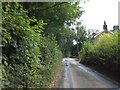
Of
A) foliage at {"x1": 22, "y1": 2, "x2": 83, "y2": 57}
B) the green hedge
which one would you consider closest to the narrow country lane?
foliage at {"x1": 22, "y1": 2, "x2": 83, "y2": 57}

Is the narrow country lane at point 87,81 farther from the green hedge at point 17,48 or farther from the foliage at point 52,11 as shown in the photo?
the green hedge at point 17,48

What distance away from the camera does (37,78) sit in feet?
31.9

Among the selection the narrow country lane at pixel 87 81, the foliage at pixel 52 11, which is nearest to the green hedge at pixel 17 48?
the foliage at pixel 52 11

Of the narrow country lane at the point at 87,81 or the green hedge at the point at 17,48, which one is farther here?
the narrow country lane at the point at 87,81

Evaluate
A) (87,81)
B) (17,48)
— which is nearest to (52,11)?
(87,81)

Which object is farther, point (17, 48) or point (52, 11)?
point (52, 11)

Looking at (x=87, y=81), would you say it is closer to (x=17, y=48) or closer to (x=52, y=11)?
(x=52, y=11)

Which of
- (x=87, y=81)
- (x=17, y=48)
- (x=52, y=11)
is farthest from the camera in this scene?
(x=87, y=81)

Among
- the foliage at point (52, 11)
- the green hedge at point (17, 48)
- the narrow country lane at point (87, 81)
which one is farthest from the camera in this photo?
the narrow country lane at point (87, 81)

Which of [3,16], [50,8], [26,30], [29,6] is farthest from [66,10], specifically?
[3,16]

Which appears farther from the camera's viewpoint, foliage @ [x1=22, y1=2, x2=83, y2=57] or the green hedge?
foliage @ [x1=22, y1=2, x2=83, y2=57]

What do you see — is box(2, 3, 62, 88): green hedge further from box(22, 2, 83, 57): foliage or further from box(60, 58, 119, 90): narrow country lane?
box(60, 58, 119, 90): narrow country lane

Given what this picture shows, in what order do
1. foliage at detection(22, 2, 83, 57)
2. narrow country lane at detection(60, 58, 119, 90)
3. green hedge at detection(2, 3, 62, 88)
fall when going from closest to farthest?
green hedge at detection(2, 3, 62, 88)
foliage at detection(22, 2, 83, 57)
narrow country lane at detection(60, 58, 119, 90)

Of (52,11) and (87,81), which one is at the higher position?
(52,11)
